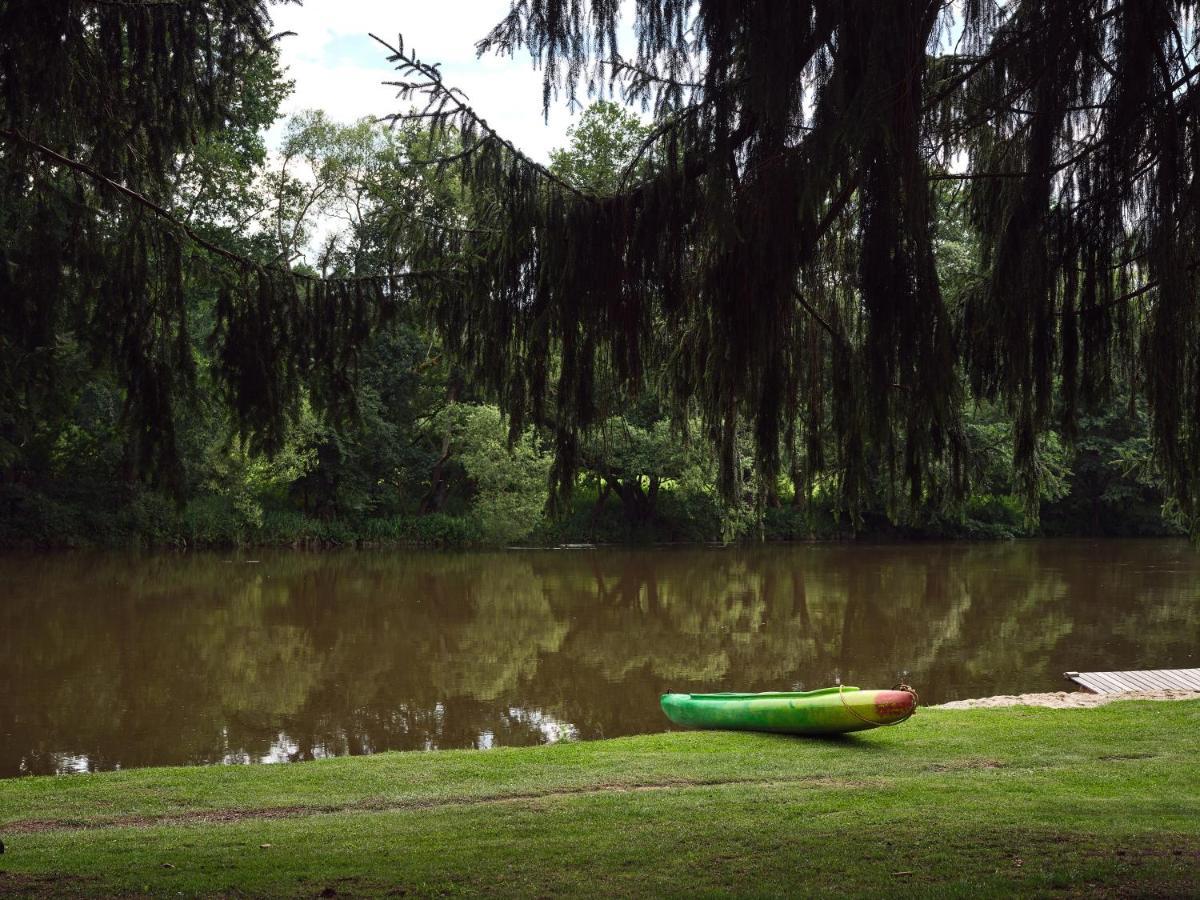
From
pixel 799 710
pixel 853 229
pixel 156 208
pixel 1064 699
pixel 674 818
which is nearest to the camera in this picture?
pixel 853 229

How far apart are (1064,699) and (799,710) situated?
3743mm

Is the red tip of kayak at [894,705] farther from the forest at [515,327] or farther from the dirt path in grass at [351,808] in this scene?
the forest at [515,327]

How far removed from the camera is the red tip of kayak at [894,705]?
8.94m

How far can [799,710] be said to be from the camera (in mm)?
9375

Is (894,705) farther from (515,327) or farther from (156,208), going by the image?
(156,208)

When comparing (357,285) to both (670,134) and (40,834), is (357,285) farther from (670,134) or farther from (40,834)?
(40,834)

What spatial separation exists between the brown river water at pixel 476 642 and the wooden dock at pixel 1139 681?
19.0 inches

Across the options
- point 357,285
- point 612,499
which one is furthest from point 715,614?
point 612,499

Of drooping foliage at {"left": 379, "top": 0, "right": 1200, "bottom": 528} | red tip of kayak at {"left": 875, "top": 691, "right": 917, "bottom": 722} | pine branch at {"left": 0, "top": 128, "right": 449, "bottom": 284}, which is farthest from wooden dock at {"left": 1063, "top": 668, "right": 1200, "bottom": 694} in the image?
pine branch at {"left": 0, "top": 128, "right": 449, "bottom": 284}

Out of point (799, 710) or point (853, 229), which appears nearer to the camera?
point (853, 229)

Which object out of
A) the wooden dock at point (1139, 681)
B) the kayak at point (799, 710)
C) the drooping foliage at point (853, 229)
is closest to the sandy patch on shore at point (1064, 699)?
the wooden dock at point (1139, 681)

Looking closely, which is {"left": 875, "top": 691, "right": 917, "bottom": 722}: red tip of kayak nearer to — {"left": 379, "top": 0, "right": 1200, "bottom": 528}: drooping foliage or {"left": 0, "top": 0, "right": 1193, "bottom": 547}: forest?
{"left": 0, "top": 0, "right": 1193, "bottom": 547}: forest

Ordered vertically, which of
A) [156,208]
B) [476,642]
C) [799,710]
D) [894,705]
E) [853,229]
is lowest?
[476,642]

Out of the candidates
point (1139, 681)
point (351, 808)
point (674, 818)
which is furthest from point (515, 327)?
point (1139, 681)
